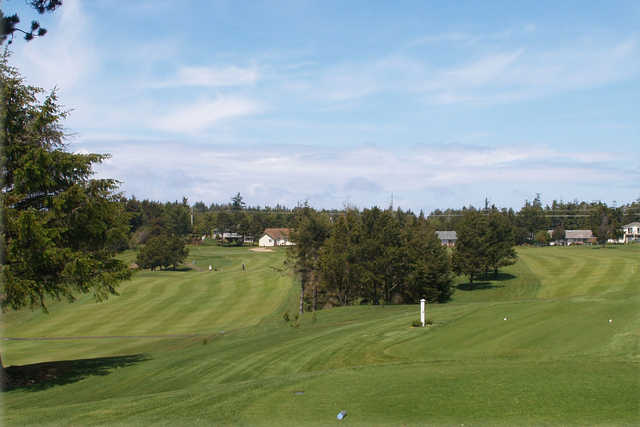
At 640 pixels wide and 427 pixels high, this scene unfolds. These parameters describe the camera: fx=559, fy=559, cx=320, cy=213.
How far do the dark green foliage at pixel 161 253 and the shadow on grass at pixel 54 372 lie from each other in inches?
2764

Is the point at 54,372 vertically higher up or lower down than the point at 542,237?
lower down

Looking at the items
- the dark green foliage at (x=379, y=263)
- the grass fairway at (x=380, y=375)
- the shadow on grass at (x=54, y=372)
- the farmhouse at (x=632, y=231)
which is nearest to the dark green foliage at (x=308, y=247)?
the dark green foliage at (x=379, y=263)

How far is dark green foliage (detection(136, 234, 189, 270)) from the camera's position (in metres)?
88.3

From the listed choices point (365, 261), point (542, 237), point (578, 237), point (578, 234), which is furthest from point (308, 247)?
point (578, 234)

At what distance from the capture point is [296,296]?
5669 cm

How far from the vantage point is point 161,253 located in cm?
8844

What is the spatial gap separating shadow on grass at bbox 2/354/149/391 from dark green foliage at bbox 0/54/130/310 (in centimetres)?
209

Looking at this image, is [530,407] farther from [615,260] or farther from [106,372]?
[615,260]

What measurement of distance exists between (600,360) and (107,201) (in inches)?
576

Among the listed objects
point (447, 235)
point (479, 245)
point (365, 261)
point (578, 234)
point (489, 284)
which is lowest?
point (489, 284)

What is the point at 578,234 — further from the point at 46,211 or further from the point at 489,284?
the point at 46,211

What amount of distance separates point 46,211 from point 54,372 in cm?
511

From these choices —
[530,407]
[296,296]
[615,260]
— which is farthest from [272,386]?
[615,260]

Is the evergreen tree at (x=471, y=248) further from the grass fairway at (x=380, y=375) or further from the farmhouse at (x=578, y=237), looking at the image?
the farmhouse at (x=578, y=237)
